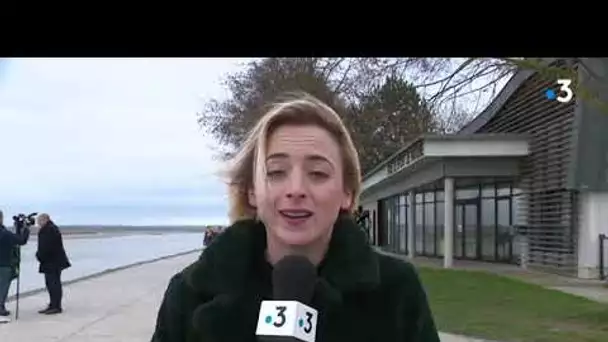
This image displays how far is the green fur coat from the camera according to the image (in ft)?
6.73

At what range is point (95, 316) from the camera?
1366 centimetres

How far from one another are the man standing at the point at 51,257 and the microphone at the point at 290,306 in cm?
1264

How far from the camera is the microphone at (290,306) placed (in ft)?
5.98

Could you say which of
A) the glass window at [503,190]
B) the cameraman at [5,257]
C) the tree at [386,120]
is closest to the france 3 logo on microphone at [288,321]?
the cameraman at [5,257]

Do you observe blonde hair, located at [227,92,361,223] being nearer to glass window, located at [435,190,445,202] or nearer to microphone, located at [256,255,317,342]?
microphone, located at [256,255,317,342]

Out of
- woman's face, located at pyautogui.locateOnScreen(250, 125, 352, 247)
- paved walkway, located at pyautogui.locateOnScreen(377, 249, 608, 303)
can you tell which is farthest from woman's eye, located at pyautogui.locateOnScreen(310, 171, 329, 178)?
paved walkway, located at pyautogui.locateOnScreen(377, 249, 608, 303)

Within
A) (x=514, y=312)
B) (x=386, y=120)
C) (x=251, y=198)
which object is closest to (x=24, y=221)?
(x=514, y=312)

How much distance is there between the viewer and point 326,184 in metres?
2.07

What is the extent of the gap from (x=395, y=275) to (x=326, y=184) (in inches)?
10.8

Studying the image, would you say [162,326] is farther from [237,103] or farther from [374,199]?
[374,199]

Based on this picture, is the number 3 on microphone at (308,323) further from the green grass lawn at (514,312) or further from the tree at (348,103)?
the tree at (348,103)

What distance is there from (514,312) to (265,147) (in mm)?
12255

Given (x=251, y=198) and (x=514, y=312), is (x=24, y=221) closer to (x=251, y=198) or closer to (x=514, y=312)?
(x=514, y=312)
